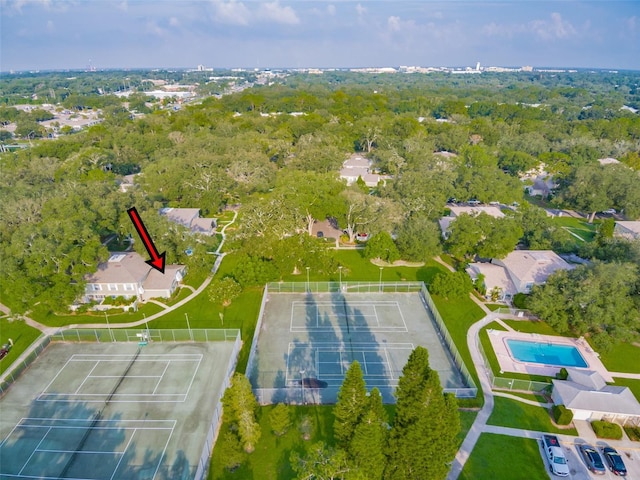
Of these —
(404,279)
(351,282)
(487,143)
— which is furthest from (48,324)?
(487,143)

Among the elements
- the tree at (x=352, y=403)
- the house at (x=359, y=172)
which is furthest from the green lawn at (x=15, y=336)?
the house at (x=359, y=172)

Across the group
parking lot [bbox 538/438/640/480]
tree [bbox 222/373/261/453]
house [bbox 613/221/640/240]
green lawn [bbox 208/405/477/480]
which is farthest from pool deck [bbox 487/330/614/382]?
house [bbox 613/221/640/240]

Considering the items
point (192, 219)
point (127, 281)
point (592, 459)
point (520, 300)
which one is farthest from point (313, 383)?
point (192, 219)

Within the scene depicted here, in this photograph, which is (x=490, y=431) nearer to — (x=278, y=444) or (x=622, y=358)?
(x=278, y=444)

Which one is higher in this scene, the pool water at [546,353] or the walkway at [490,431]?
the walkway at [490,431]

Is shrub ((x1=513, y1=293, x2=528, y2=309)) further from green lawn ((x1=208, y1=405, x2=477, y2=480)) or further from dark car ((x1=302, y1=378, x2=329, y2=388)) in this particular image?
dark car ((x1=302, y1=378, x2=329, y2=388))

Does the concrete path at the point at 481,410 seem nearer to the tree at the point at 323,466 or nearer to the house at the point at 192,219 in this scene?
the tree at the point at 323,466
